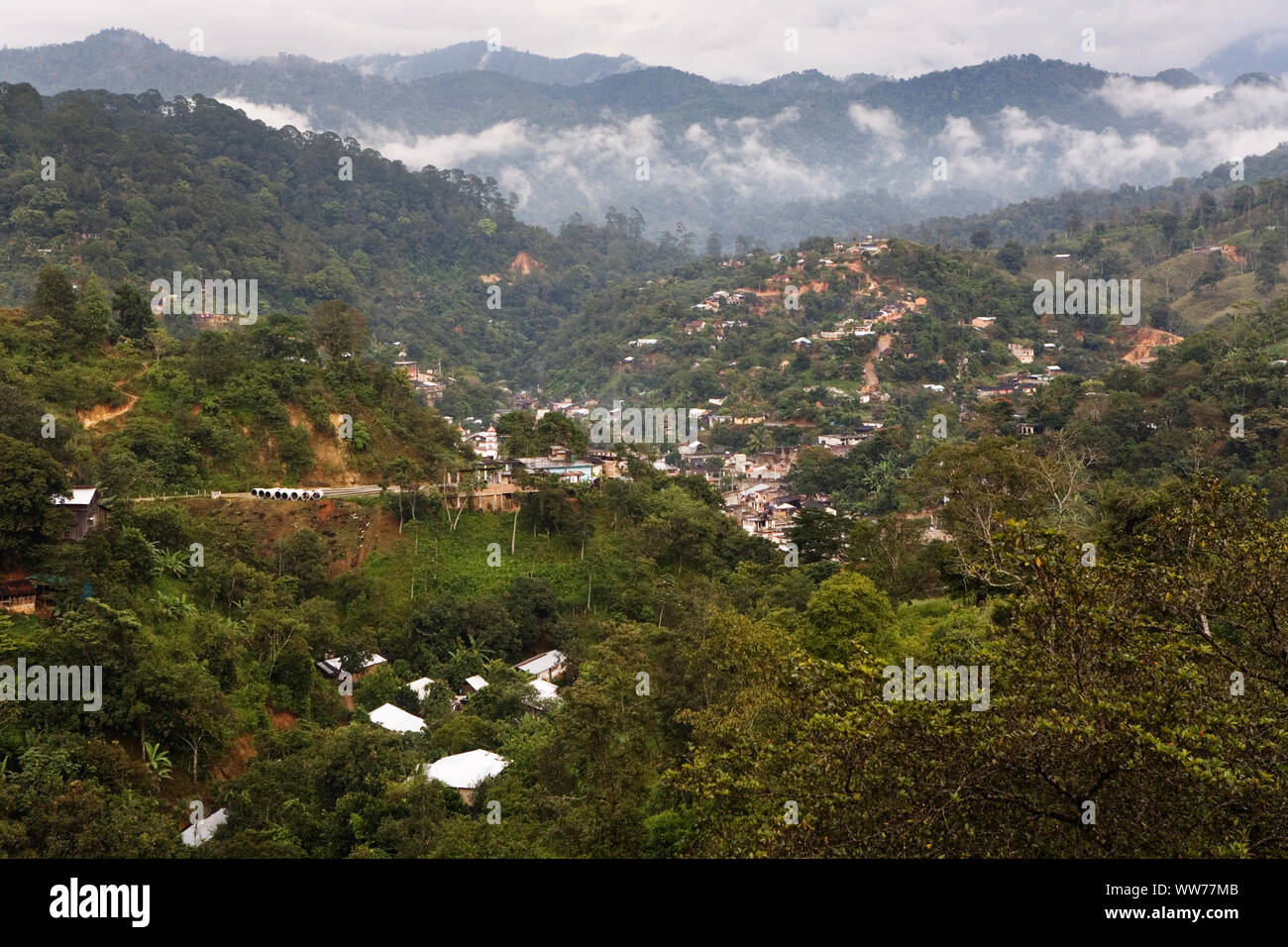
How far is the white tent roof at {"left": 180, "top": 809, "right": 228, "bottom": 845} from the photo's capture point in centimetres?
1215

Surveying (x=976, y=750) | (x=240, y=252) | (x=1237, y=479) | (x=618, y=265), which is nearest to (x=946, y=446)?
(x=1237, y=479)

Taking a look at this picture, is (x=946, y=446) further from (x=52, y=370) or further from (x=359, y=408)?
(x=52, y=370)

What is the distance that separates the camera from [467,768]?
47.2 ft

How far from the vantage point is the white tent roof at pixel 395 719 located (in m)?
16.6

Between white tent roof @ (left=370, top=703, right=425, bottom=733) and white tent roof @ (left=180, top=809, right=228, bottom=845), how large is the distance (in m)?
3.66

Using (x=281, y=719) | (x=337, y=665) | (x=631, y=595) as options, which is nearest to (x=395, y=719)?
(x=281, y=719)

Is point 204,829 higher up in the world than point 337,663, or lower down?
lower down

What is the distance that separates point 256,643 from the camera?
54.5ft

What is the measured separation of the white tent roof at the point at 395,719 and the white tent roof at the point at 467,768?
1.83 meters

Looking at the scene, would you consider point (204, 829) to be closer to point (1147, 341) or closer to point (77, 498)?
point (77, 498)

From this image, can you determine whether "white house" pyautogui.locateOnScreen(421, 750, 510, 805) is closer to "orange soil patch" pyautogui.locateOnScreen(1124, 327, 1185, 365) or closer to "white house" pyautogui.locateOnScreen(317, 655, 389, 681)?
"white house" pyautogui.locateOnScreen(317, 655, 389, 681)

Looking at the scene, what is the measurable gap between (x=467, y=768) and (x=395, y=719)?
283 centimetres

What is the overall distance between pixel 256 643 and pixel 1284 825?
47.5 feet

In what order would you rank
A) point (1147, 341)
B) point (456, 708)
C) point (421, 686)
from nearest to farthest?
point (456, 708), point (421, 686), point (1147, 341)
